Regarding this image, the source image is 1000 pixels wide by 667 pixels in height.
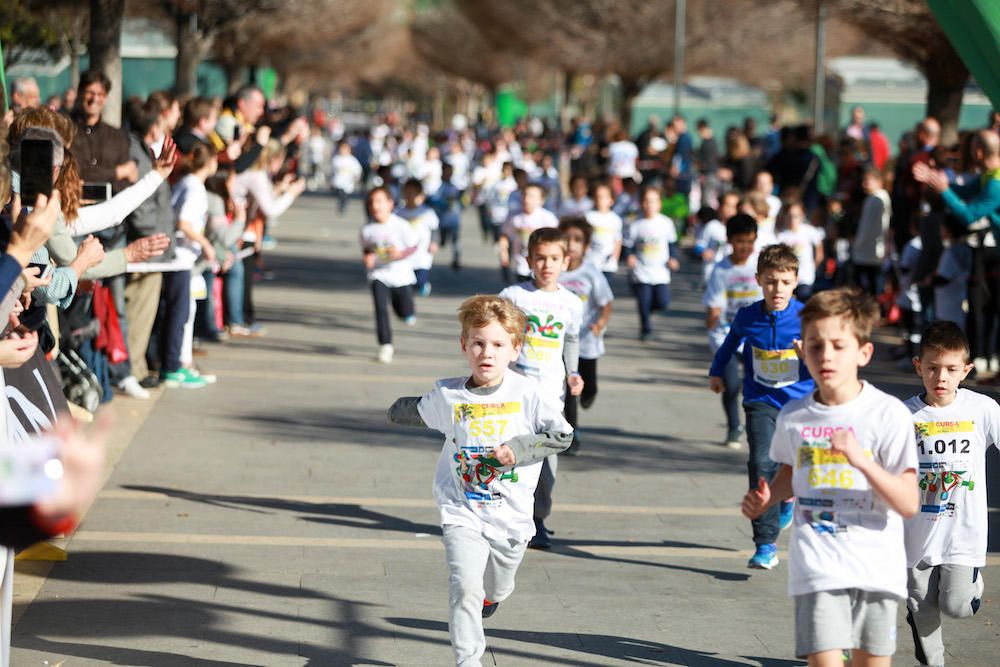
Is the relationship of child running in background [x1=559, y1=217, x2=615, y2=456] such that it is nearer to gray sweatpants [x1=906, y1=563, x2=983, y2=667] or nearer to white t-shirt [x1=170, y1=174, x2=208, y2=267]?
white t-shirt [x1=170, y1=174, x2=208, y2=267]

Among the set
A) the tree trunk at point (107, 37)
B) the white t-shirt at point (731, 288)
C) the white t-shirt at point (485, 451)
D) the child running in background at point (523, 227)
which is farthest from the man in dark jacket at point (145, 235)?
the white t-shirt at point (485, 451)

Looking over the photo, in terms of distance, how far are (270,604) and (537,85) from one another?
8499cm

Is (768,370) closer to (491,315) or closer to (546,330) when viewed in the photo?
(546,330)

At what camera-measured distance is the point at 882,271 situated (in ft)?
54.0

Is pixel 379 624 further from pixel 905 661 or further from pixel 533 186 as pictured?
pixel 533 186

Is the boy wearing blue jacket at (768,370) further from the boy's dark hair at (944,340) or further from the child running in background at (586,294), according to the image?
the child running in background at (586,294)

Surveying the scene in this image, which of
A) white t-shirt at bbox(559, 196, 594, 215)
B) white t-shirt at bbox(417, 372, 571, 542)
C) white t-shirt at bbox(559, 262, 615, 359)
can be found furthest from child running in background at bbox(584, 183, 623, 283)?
white t-shirt at bbox(417, 372, 571, 542)

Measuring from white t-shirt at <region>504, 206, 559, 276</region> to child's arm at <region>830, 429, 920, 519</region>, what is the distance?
31.4ft

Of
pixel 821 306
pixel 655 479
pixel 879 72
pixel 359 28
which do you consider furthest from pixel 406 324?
pixel 359 28

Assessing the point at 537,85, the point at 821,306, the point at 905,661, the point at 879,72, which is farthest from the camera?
the point at 537,85

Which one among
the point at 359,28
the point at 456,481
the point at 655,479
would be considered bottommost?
the point at 655,479

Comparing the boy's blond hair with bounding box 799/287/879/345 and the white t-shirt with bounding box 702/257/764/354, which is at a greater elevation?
the boy's blond hair with bounding box 799/287/879/345

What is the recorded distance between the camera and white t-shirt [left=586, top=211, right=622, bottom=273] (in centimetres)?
1571

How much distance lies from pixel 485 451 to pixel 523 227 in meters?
9.83
